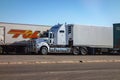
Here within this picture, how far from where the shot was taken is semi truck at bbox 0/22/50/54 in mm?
38188

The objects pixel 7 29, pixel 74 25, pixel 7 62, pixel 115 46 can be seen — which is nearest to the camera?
pixel 7 62

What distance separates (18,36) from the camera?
38906 mm

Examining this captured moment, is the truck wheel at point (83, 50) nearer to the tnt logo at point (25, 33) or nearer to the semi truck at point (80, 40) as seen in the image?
the semi truck at point (80, 40)

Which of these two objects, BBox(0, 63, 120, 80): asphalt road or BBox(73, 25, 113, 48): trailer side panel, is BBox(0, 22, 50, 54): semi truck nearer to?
BBox(73, 25, 113, 48): trailer side panel

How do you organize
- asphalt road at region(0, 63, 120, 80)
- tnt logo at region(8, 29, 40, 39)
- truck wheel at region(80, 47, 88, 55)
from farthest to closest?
truck wheel at region(80, 47, 88, 55), tnt logo at region(8, 29, 40, 39), asphalt road at region(0, 63, 120, 80)

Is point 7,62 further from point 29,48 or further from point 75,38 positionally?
point 75,38

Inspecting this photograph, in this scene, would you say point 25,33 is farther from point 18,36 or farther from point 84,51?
point 84,51

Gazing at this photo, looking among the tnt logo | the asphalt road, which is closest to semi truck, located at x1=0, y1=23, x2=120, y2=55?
the tnt logo

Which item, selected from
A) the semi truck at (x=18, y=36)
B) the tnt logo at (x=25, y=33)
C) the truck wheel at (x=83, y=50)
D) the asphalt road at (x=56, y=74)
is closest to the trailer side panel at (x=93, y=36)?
the truck wheel at (x=83, y=50)

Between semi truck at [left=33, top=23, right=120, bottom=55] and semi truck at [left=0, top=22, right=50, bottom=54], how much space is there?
3.64ft

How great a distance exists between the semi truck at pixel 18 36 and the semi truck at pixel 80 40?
3.64ft

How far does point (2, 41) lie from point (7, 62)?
14.9m

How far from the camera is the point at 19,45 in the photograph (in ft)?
130

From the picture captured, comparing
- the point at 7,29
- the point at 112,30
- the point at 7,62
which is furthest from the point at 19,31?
the point at 7,62
